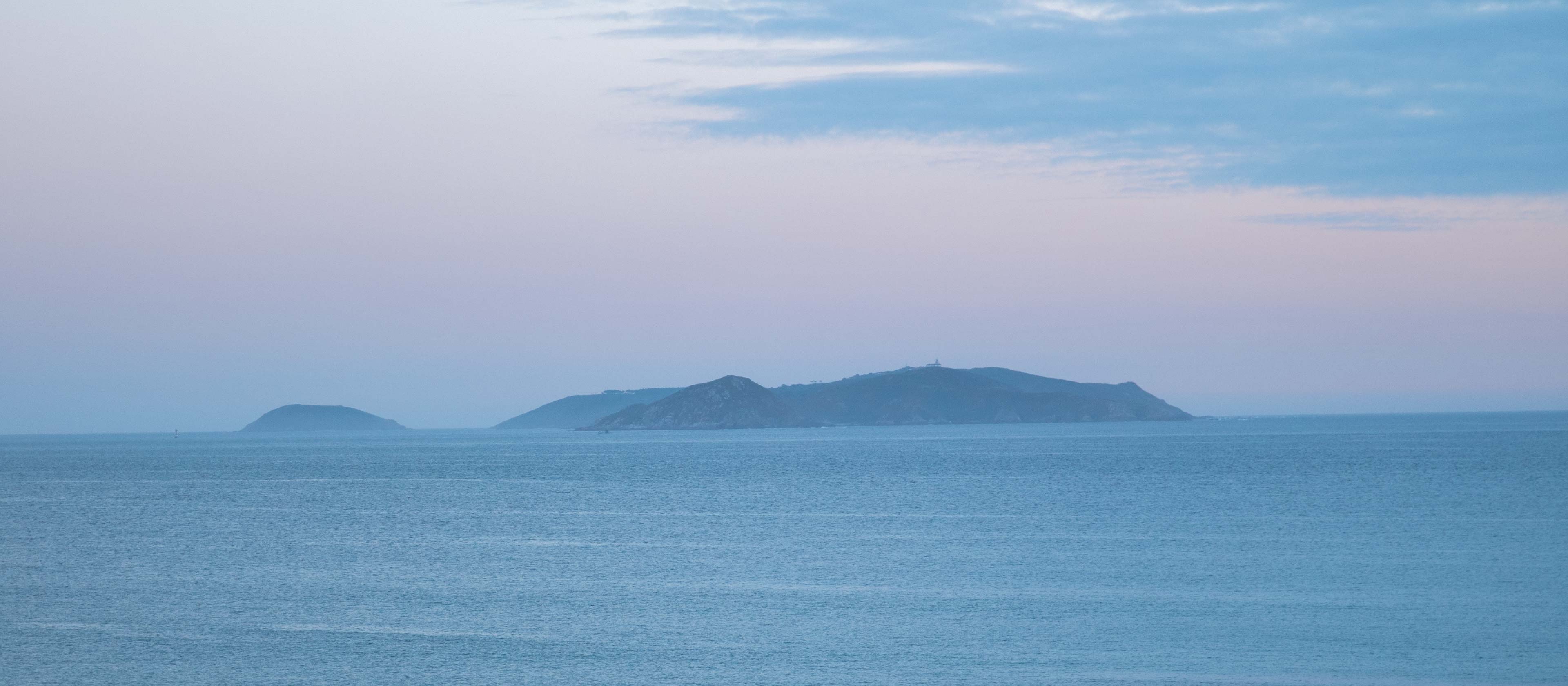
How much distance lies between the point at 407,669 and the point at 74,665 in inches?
256

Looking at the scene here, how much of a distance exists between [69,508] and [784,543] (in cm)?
4223

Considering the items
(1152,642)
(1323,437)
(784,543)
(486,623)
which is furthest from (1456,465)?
(1323,437)

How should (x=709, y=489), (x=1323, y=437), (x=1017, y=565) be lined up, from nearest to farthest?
(x=1017, y=565), (x=709, y=489), (x=1323, y=437)

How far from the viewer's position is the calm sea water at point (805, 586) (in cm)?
2477

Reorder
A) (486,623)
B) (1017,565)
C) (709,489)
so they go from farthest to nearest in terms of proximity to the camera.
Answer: (709,489) → (1017,565) → (486,623)

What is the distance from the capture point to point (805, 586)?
114 ft

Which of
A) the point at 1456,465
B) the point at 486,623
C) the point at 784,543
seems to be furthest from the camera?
the point at 1456,465

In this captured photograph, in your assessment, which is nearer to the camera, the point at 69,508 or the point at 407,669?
the point at 407,669

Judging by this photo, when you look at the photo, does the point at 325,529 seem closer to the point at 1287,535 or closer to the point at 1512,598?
the point at 1287,535

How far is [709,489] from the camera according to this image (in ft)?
259

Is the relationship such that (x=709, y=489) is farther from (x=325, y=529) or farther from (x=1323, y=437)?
(x=1323, y=437)

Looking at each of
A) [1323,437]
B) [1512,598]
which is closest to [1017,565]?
[1512,598]

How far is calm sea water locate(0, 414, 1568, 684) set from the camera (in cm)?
2477

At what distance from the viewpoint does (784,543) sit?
1794 inches
